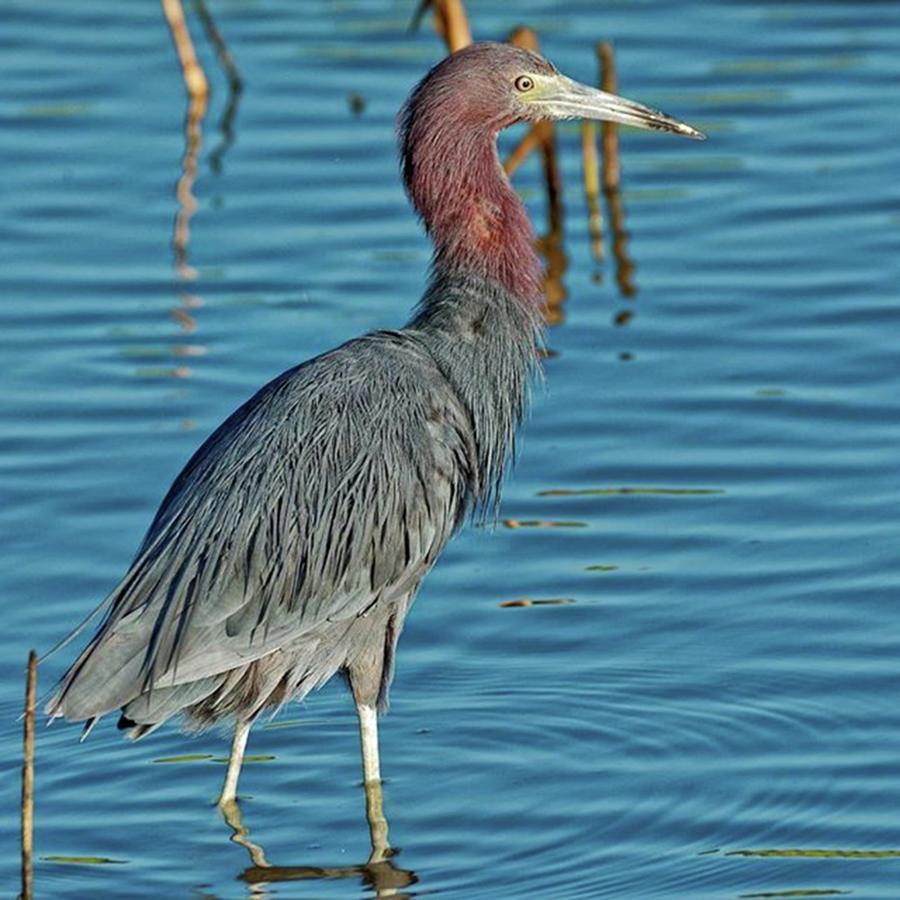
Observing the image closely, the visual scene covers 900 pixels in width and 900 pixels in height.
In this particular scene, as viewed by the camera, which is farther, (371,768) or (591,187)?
(591,187)

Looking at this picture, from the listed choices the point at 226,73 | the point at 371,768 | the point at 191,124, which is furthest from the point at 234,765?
the point at 226,73

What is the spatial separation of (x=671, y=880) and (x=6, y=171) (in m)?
8.30

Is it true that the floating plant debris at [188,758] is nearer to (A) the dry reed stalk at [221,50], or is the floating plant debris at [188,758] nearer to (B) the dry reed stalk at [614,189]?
(B) the dry reed stalk at [614,189]

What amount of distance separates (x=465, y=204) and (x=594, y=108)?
78 cm

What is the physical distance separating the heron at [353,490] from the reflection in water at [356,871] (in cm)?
18

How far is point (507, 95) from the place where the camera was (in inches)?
359

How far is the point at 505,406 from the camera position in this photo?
893 centimetres

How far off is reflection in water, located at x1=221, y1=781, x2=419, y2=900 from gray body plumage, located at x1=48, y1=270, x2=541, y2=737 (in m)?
0.44

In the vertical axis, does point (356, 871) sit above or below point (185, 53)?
below

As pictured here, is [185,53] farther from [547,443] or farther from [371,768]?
[371,768]

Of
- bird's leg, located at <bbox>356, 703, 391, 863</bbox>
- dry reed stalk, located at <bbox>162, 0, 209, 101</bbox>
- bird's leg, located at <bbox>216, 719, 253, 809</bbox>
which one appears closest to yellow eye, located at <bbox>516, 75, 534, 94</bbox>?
bird's leg, located at <bbox>356, 703, 391, 863</bbox>

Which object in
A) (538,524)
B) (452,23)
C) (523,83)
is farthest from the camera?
(452,23)

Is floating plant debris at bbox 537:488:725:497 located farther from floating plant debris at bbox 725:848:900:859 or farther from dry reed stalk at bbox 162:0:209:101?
dry reed stalk at bbox 162:0:209:101

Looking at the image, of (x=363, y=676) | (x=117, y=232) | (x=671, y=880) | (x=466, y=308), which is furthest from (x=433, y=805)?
(x=117, y=232)
